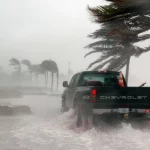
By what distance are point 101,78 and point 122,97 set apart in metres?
2.29

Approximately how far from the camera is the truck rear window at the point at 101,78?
1035cm

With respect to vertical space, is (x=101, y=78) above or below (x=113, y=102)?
above

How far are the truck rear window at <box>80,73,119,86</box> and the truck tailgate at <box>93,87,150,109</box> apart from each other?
199 cm

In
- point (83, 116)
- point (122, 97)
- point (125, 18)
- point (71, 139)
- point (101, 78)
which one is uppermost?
point (125, 18)

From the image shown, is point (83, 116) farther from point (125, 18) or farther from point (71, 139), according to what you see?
point (125, 18)

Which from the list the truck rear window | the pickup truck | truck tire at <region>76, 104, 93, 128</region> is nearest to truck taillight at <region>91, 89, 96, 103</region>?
the pickup truck

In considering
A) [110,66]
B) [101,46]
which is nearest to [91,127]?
[110,66]

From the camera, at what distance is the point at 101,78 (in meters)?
10.6

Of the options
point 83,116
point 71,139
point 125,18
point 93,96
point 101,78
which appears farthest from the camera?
point 101,78

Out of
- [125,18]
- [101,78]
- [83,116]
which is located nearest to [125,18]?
[125,18]

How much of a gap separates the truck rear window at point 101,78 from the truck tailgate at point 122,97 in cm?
199

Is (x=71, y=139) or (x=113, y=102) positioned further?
(x=113, y=102)

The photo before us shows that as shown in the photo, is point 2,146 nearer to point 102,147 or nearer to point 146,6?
point 102,147

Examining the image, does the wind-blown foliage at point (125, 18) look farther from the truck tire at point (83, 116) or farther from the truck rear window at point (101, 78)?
the truck tire at point (83, 116)
